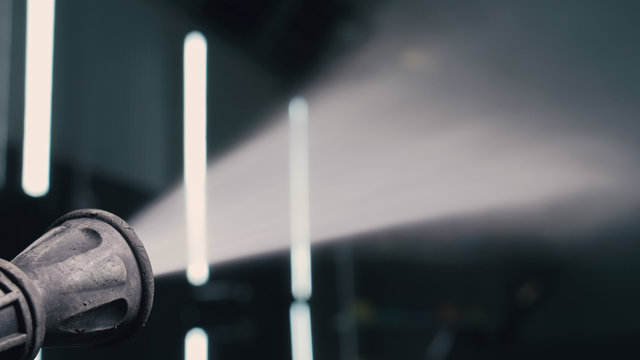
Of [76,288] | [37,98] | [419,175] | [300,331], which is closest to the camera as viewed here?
[76,288]

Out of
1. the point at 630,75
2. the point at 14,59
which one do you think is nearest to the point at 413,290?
the point at 630,75

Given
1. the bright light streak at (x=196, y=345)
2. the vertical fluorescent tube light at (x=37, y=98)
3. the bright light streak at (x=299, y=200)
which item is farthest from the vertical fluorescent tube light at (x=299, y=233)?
the vertical fluorescent tube light at (x=37, y=98)

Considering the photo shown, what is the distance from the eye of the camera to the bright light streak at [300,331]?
13.6 feet

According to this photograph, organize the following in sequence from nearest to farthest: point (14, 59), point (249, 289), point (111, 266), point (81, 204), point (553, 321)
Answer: point (111, 266)
point (14, 59)
point (81, 204)
point (249, 289)
point (553, 321)

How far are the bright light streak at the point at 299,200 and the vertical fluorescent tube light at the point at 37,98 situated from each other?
81.2 inches

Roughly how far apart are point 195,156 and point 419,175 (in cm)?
198

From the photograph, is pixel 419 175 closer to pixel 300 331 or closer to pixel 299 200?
pixel 299 200

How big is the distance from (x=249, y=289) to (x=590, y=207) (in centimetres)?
262

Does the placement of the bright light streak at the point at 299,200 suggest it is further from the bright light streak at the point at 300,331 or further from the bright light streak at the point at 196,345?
the bright light streak at the point at 196,345

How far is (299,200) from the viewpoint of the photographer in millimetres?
4270

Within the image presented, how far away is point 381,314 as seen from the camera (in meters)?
4.93

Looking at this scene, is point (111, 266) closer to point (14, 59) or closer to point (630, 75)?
point (14, 59)

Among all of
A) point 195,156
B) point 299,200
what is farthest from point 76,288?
point 299,200

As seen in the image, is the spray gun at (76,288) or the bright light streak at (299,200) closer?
the spray gun at (76,288)
